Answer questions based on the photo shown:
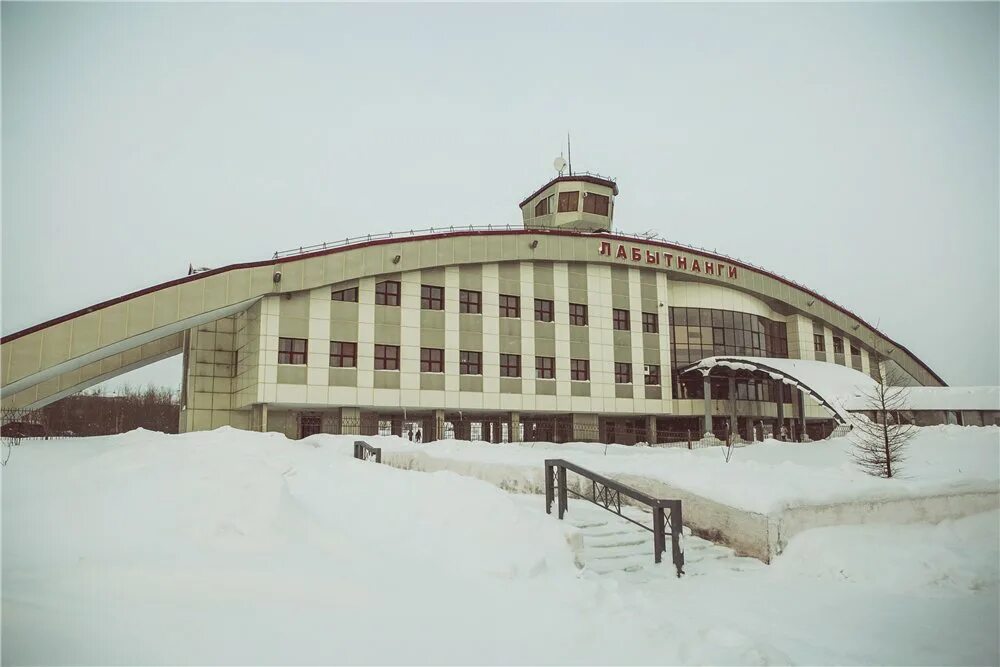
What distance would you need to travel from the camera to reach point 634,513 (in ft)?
43.1

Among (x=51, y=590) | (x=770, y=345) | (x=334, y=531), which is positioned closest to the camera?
(x=51, y=590)

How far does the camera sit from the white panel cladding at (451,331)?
36.5m

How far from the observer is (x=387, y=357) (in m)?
35.3

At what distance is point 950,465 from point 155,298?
3210cm

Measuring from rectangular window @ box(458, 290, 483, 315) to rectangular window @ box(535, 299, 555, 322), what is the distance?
Answer: 3765 millimetres

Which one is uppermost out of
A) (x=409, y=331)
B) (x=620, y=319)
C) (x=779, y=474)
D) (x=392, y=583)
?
(x=620, y=319)

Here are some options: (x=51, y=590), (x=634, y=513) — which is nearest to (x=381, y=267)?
(x=634, y=513)

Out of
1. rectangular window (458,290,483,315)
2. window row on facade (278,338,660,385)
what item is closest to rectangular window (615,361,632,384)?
window row on facade (278,338,660,385)

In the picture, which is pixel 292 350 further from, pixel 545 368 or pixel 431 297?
pixel 545 368

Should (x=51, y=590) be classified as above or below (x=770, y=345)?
below

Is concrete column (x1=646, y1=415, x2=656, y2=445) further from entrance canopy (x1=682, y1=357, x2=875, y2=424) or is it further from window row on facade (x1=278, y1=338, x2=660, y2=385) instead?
entrance canopy (x1=682, y1=357, x2=875, y2=424)

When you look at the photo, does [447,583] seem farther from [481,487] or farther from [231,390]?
[231,390]

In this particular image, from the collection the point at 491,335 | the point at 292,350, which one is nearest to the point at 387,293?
the point at 292,350

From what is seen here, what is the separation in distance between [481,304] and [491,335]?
6.36 ft
